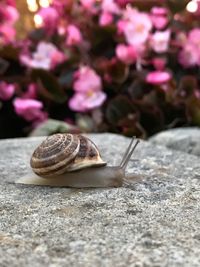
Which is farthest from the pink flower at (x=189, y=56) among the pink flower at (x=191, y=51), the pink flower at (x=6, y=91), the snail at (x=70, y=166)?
the snail at (x=70, y=166)

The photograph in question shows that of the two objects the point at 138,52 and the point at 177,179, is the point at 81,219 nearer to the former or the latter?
the point at 177,179

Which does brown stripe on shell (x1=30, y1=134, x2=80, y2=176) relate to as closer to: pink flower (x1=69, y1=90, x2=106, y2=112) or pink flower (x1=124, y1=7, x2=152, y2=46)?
pink flower (x1=69, y1=90, x2=106, y2=112)

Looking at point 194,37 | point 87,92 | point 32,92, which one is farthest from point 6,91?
point 194,37

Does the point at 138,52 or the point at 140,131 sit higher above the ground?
the point at 138,52

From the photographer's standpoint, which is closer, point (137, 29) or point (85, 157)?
point (85, 157)

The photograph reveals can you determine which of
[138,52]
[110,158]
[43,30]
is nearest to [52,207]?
[110,158]

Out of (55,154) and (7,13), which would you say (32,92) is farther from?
(55,154)

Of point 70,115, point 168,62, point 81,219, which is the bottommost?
point 70,115
